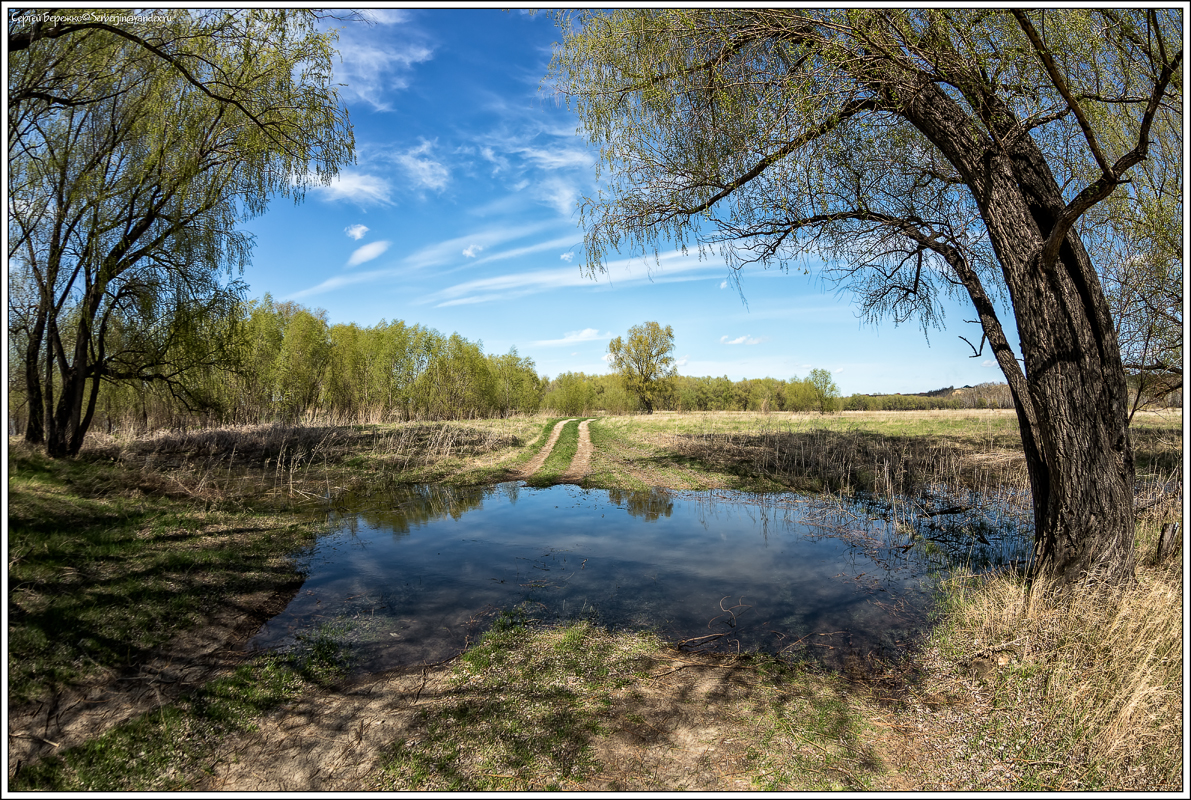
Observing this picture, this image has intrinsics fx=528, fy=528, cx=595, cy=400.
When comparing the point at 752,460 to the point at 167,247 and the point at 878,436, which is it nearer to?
the point at 878,436

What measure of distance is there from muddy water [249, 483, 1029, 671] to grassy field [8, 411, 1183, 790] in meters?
0.38

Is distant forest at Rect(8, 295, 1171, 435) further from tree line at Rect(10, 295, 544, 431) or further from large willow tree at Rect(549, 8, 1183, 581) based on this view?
large willow tree at Rect(549, 8, 1183, 581)

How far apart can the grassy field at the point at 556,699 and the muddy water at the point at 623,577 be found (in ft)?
1.26

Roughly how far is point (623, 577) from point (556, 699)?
115 inches

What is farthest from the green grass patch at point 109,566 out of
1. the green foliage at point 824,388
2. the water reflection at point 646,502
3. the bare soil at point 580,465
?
the green foliage at point 824,388

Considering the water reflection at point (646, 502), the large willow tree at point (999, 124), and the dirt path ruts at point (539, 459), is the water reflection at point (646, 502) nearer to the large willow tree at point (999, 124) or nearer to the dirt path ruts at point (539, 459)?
the dirt path ruts at point (539, 459)

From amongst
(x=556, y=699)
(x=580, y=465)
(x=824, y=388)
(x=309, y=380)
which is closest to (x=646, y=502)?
(x=580, y=465)

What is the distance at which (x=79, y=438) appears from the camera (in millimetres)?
11555

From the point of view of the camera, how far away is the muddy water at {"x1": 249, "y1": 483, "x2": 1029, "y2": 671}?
5121mm

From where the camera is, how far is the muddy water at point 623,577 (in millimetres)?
5121

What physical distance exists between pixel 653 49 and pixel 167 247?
12060mm

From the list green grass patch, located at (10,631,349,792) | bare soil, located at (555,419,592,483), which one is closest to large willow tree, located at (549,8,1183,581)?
green grass patch, located at (10,631,349,792)

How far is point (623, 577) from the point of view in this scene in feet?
22.0

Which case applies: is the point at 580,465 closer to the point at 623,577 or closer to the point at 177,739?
the point at 623,577
